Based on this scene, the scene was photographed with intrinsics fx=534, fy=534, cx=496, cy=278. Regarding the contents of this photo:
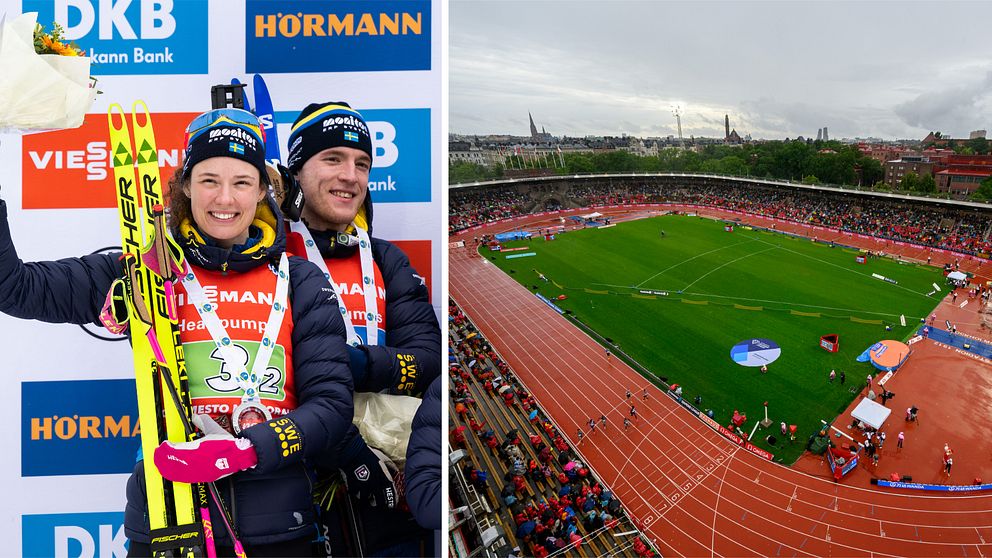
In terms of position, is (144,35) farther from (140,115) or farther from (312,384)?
(312,384)

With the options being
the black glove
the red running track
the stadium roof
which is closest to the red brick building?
the stadium roof

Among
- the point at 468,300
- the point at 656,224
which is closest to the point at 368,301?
the point at 468,300

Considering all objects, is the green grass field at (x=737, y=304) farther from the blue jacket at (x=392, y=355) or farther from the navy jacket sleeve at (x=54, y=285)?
the navy jacket sleeve at (x=54, y=285)

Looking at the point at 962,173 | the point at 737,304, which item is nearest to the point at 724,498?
the point at 737,304

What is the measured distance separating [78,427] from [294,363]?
121cm

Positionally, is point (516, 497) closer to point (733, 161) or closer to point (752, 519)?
point (752, 519)

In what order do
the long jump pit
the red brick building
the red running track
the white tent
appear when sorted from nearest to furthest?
1. the red running track
2. the long jump pit
3. the white tent
4. the red brick building

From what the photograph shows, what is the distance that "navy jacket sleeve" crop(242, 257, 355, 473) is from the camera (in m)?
1.50

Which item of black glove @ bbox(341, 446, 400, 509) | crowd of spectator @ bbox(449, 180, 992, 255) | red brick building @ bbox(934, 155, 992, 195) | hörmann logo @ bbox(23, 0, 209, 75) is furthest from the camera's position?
crowd of spectator @ bbox(449, 180, 992, 255)

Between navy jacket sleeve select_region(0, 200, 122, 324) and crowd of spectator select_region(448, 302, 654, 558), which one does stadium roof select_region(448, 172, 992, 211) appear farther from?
navy jacket sleeve select_region(0, 200, 122, 324)

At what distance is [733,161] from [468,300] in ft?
64.7

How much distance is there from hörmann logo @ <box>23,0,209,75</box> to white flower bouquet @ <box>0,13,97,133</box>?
35 cm

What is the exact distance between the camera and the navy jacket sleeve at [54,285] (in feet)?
4.88

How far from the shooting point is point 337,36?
6.82ft
